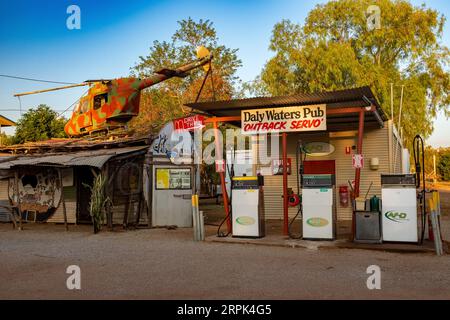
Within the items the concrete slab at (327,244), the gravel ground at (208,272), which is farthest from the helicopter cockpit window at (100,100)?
the concrete slab at (327,244)

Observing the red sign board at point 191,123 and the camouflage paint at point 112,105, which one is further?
the camouflage paint at point 112,105

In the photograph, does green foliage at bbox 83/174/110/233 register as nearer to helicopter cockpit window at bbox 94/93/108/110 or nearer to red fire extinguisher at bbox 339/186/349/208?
red fire extinguisher at bbox 339/186/349/208

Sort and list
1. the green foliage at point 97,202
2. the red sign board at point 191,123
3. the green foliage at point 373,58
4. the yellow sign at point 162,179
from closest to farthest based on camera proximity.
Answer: the red sign board at point 191,123 < the green foliage at point 97,202 < the yellow sign at point 162,179 < the green foliage at point 373,58

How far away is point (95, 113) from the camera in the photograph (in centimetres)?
2244

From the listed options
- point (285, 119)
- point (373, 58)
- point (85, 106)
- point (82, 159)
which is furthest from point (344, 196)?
point (373, 58)

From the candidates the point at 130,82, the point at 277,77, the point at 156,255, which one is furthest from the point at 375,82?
the point at 156,255

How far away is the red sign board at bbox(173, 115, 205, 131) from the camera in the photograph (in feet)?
39.6

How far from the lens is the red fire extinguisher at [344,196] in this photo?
618 inches

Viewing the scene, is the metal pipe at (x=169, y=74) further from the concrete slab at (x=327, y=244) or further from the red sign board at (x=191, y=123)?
the concrete slab at (x=327, y=244)

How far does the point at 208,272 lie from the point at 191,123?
536 centimetres

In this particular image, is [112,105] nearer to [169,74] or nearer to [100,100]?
[100,100]

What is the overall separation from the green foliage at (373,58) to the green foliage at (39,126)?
1552cm

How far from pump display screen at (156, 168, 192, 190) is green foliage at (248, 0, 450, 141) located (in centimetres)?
1800
